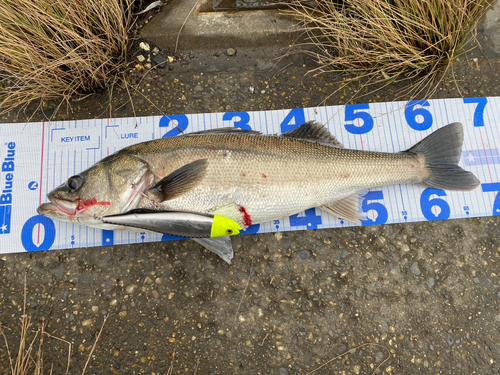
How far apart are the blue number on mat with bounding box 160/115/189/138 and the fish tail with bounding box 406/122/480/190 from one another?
2265 millimetres

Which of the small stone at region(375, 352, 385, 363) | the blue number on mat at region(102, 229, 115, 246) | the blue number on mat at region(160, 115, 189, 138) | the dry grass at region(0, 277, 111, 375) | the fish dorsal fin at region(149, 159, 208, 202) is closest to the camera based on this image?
the fish dorsal fin at region(149, 159, 208, 202)

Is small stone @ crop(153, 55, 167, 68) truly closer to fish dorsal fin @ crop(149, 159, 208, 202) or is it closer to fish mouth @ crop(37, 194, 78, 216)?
fish dorsal fin @ crop(149, 159, 208, 202)

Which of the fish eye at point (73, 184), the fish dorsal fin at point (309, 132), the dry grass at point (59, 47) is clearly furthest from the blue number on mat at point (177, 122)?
the fish dorsal fin at point (309, 132)

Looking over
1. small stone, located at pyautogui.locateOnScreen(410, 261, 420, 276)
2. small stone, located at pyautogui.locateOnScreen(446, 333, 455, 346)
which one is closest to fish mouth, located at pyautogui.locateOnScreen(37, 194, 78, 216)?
small stone, located at pyautogui.locateOnScreen(410, 261, 420, 276)

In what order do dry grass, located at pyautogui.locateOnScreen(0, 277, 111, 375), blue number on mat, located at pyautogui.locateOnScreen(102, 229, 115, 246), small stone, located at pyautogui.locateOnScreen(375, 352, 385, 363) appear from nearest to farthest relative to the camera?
dry grass, located at pyautogui.locateOnScreen(0, 277, 111, 375) → small stone, located at pyautogui.locateOnScreen(375, 352, 385, 363) → blue number on mat, located at pyautogui.locateOnScreen(102, 229, 115, 246)

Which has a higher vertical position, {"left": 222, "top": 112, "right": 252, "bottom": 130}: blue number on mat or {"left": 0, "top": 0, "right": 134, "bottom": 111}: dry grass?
{"left": 0, "top": 0, "right": 134, "bottom": 111}: dry grass

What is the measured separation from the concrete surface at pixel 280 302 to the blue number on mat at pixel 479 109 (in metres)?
1.02

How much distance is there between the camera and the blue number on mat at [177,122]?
10.3 ft

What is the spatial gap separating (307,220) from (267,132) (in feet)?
3.16

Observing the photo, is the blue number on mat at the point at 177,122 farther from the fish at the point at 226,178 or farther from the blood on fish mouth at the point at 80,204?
the blood on fish mouth at the point at 80,204

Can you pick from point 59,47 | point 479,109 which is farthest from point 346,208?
point 59,47

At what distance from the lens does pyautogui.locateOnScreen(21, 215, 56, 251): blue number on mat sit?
2900 millimetres

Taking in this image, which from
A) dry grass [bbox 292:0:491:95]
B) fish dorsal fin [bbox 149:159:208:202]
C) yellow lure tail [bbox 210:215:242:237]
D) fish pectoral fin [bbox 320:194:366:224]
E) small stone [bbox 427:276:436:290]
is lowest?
small stone [bbox 427:276:436:290]

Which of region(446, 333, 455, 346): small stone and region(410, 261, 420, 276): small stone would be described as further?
region(410, 261, 420, 276): small stone
